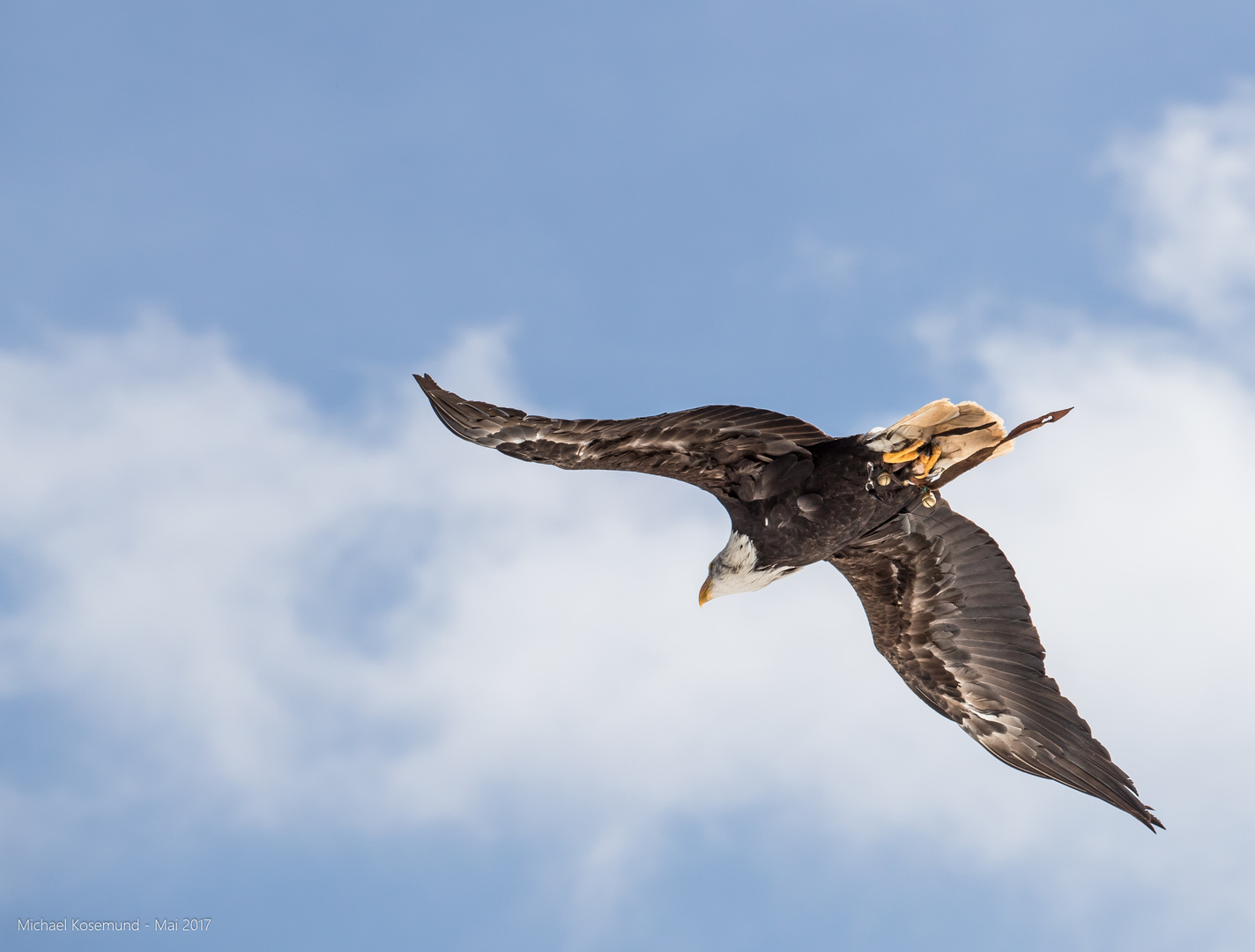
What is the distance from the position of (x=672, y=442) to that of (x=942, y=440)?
2.08m

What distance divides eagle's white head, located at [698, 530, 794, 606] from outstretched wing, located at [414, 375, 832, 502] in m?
0.46

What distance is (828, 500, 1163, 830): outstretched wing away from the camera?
922 centimetres

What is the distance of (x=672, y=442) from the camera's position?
7.65m

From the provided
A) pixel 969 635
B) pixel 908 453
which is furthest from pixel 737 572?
pixel 969 635

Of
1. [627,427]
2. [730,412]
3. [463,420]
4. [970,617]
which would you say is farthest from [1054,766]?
[463,420]

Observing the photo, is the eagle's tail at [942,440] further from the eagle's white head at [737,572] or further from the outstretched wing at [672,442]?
the eagle's white head at [737,572]

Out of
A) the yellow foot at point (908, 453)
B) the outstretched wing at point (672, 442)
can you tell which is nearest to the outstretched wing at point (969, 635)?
the yellow foot at point (908, 453)

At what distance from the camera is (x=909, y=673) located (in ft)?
33.0

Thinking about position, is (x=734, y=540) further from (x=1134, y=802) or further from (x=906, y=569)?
(x=1134, y=802)

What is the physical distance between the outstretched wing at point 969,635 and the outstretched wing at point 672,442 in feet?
4.87

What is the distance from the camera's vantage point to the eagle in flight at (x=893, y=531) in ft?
24.1

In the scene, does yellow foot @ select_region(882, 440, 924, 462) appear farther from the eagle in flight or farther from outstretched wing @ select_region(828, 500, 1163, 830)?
outstretched wing @ select_region(828, 500, 1163, 830)

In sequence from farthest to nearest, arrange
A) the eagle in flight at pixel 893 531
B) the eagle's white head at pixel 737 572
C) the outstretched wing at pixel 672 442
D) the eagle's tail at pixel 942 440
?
1. the eagle's white head at pixel 737 572
2. the eagle's tail at pixel 942 440
3. the eagle in flight at pixel 893 531
4. the outstretched wing at pixel 672 442

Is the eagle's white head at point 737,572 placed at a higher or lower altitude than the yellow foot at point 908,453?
higher
